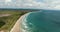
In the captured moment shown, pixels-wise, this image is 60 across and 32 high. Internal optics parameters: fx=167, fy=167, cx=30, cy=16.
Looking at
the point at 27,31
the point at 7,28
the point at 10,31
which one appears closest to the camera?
the point at 27,31

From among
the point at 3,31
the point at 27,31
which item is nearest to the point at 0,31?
the point at 3,31

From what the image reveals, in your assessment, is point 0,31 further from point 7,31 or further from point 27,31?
point 27,31

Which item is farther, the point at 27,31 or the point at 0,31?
the point at 0,31

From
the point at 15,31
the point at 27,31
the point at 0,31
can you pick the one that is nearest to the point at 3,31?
the point at 0,31

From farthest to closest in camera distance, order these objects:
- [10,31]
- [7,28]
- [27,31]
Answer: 1. [7,28]
2. [10,31]
3. [27,31]

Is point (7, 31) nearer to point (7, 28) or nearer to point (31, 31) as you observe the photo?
point (7, 28)

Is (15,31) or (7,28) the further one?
(7,28)

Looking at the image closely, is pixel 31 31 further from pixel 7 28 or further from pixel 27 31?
pixel 7 28

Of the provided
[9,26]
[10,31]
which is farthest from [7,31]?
[9,26]
